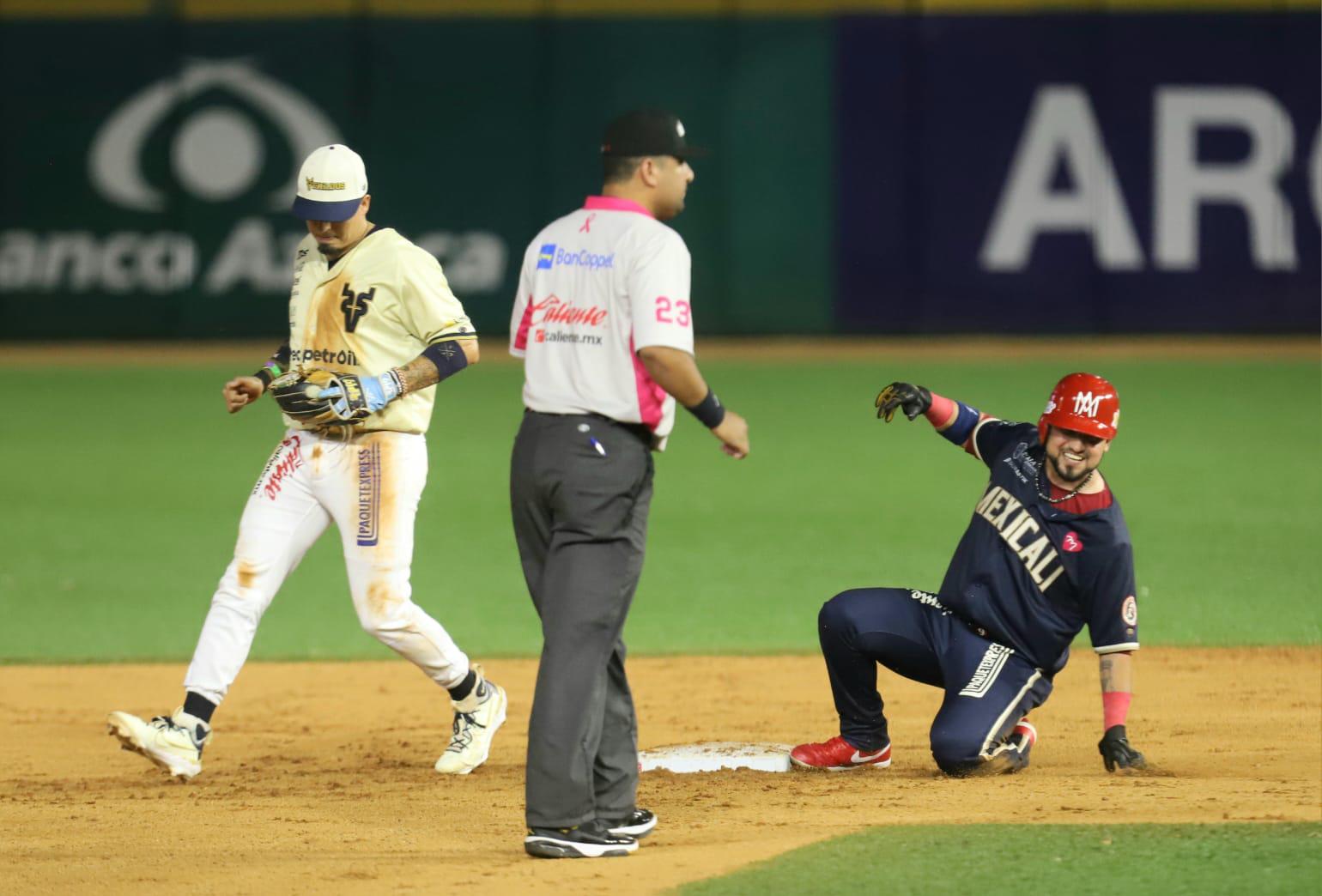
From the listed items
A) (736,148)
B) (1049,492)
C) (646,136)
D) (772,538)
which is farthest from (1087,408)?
(736,148)

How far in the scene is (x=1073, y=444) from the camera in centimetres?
650

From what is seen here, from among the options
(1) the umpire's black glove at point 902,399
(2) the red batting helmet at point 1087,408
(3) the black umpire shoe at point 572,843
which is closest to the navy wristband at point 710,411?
(3) the black umpire shoe at point 572,843

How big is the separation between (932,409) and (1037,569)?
2.22 feet

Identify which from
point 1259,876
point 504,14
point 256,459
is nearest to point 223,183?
point 504,14

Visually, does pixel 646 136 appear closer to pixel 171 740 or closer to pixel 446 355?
pixel 446 355

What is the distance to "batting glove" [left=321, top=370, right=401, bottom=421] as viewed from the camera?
650 cm

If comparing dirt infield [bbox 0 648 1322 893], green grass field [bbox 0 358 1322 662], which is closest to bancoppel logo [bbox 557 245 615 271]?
dirt infield [bbox 0 648 1322 893]

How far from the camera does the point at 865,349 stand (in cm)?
2195

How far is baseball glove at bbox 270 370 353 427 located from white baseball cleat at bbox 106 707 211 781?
1080 mm

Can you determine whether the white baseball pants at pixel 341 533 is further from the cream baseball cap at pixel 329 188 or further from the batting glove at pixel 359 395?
the cream baseball cap at pixel 329 188

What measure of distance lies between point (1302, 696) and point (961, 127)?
49.4 ft

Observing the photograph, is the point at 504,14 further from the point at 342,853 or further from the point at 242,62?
the point at 342,853

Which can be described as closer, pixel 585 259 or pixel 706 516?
pixel 585 259

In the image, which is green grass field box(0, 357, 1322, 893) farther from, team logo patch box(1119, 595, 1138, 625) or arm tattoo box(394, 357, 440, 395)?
arm tattoo box(394, 357, 440, 395)
